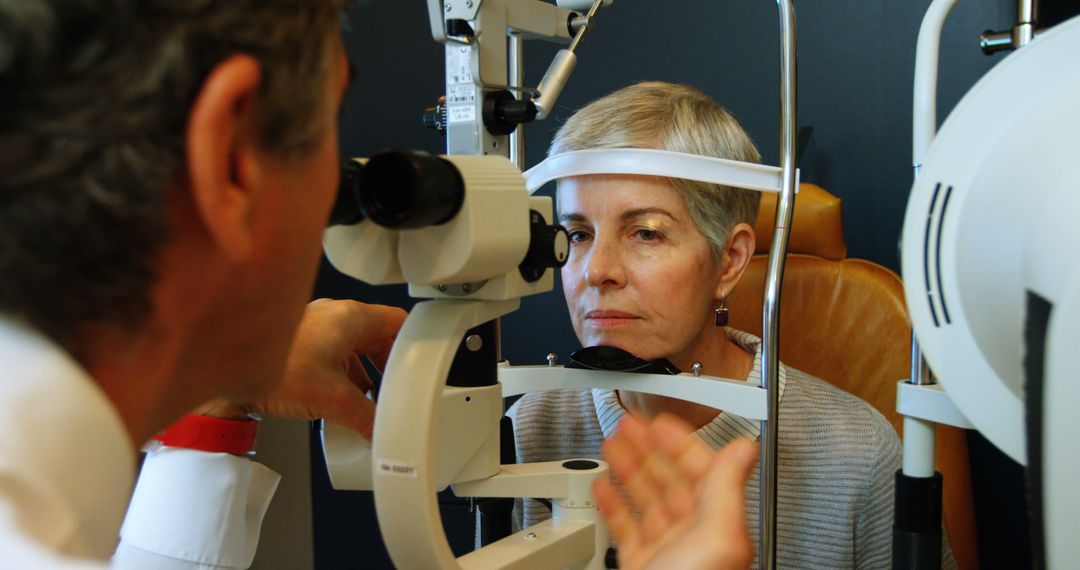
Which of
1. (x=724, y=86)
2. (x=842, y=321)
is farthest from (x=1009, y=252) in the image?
(x=724, y=86)

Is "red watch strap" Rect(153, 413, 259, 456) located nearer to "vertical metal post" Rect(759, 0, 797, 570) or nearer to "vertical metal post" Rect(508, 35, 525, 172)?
"vertical metal post" Rect(508, 35, 525, 172)

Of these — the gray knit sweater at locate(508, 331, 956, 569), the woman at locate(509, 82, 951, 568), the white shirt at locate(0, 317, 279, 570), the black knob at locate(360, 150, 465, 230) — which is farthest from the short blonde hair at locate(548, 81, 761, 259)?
the white shirt at locate(0, 317, 279, 570)

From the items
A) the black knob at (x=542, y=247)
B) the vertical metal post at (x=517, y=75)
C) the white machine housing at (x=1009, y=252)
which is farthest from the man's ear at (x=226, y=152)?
the vertical metal post at (x=517, y=75)

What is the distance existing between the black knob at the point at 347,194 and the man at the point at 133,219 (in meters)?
0.11

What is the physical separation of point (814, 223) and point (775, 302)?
2.04ft

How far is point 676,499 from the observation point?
2.42ft

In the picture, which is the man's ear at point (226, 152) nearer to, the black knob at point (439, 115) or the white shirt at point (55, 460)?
the white shirt at point (55, 460)

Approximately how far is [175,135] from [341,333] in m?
0.50

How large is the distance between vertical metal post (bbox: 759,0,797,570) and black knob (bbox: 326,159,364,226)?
60cm

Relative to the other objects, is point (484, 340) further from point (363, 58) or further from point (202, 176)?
point (363, 58)

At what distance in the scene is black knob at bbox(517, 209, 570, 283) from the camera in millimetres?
808

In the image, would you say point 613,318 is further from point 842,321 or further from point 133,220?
point 133,220

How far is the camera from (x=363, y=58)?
2.64 m

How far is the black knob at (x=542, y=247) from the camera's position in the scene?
808mm
